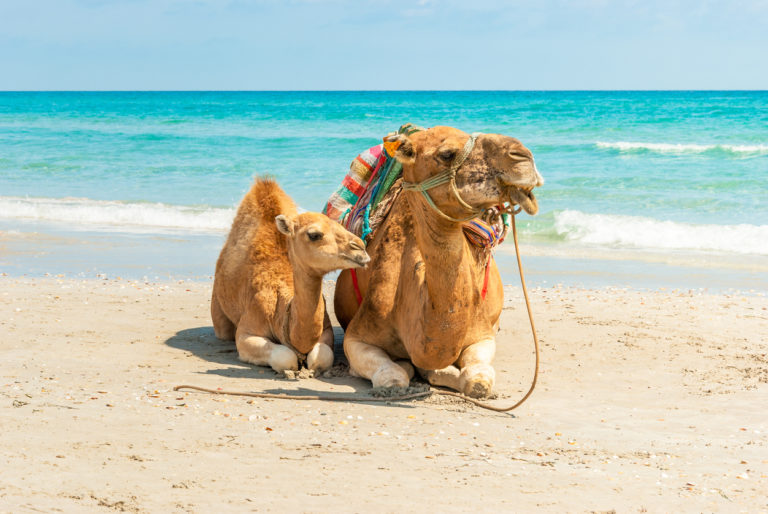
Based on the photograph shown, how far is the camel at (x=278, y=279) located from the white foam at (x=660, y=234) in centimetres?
844

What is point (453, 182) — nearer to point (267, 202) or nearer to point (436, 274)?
point (436, 274)

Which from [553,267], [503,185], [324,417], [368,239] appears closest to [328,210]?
[368,239]

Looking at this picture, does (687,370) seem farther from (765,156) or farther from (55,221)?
(765,156)

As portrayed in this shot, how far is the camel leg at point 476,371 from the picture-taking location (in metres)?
5.65

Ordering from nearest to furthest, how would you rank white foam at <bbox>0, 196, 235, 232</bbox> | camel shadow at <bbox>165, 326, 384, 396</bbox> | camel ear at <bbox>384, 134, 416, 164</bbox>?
1. camel ear at <bbox>384, 134, 416, 164</bbox>
2. camel shadow at <bbox>165, 326, 384, 396</bbox>
3. white foam at <bbox>0, 196, 235, 232</bbox>

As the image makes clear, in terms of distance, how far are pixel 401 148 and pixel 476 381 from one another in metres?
1.65

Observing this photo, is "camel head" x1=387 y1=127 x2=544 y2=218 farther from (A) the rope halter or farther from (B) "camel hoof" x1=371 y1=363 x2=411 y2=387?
(B) "camel hoof" x1=371 y1=363 x2=411 y2=387

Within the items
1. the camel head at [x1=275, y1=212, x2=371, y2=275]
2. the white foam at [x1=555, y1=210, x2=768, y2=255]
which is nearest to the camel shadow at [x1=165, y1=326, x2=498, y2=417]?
the camel head at [x1=275, y1=212, x2=371, y2=275]

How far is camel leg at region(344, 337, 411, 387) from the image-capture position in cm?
583

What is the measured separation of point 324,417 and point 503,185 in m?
1.78

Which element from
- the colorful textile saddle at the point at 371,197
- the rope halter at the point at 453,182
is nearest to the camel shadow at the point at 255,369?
the colorful textile saddle at the point at 371,197

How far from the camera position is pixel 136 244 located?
1343 centimetres

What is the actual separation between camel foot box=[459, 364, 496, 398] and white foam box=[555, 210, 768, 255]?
8.90 metres

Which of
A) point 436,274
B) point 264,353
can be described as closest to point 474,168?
point 436,274
